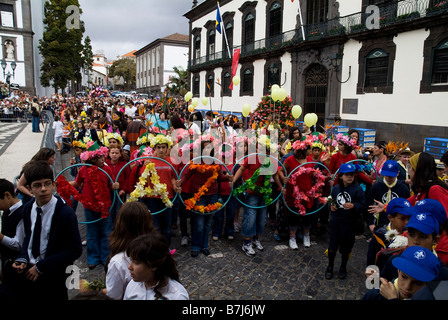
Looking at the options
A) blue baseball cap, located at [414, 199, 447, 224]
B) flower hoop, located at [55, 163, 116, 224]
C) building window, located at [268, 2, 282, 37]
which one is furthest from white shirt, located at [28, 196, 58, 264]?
building window, located at [268, 2, 282, 37]

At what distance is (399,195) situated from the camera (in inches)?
163

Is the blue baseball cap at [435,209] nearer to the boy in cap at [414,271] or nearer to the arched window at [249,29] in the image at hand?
the boy in cap at [414,271]

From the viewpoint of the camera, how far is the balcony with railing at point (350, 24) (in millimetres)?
12789

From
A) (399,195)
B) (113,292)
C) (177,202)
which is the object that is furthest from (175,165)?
(399,195)

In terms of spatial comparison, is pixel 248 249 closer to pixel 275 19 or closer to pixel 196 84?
pixel 275 19

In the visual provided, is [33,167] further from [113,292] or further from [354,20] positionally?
[354,20]

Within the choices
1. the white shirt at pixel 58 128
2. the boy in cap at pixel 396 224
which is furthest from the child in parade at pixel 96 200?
the white shirt at pixel 58 128

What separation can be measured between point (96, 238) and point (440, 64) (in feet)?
48.3

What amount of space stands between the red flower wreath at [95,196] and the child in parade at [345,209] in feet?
11.1

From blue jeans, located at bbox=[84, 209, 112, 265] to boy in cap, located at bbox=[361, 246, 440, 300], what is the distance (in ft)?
13.3

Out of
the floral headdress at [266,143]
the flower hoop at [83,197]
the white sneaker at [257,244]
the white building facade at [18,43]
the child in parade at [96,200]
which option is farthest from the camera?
the white building facade at [18,43]

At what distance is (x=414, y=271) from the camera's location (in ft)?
6.02

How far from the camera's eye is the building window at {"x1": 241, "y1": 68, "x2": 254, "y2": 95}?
83.4 feet
